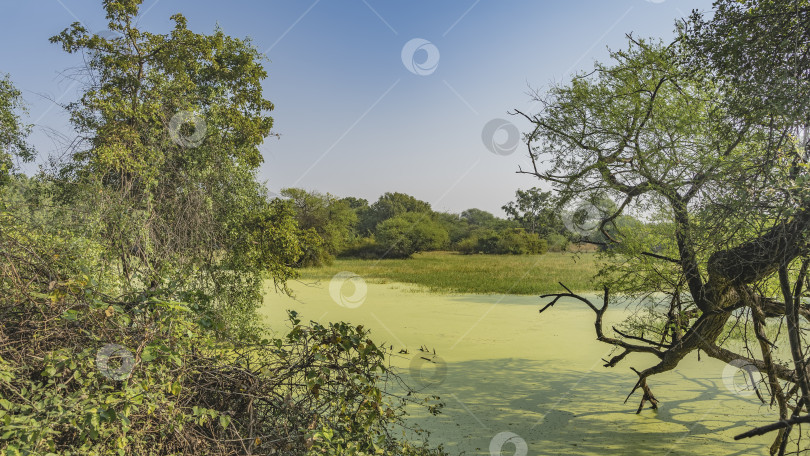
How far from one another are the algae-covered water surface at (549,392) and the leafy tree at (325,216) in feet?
41.9

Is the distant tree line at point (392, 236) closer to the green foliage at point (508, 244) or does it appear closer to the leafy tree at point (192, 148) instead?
the green foliage at point (508, 244)

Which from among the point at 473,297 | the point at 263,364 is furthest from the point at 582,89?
the point at 473,297

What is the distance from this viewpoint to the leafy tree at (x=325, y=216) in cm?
2247

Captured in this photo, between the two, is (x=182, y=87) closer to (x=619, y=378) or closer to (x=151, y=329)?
(x=151, y=329)

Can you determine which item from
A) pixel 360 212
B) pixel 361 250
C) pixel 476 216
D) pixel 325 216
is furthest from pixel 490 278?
pixel 476 216

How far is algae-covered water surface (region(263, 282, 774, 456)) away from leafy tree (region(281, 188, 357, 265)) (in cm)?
1278

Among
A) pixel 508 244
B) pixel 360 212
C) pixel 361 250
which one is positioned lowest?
pixel 361 250

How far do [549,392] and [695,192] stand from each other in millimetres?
2523

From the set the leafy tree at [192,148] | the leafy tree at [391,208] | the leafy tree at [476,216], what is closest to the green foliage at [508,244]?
the leafy tree at [391,208]

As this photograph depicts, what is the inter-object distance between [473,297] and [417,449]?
8.80 metres

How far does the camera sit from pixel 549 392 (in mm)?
4781

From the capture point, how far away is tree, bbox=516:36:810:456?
214 centimetres

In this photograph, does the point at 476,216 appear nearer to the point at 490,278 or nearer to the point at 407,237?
the point at 407,237

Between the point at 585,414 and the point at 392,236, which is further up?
the point at 392,236
